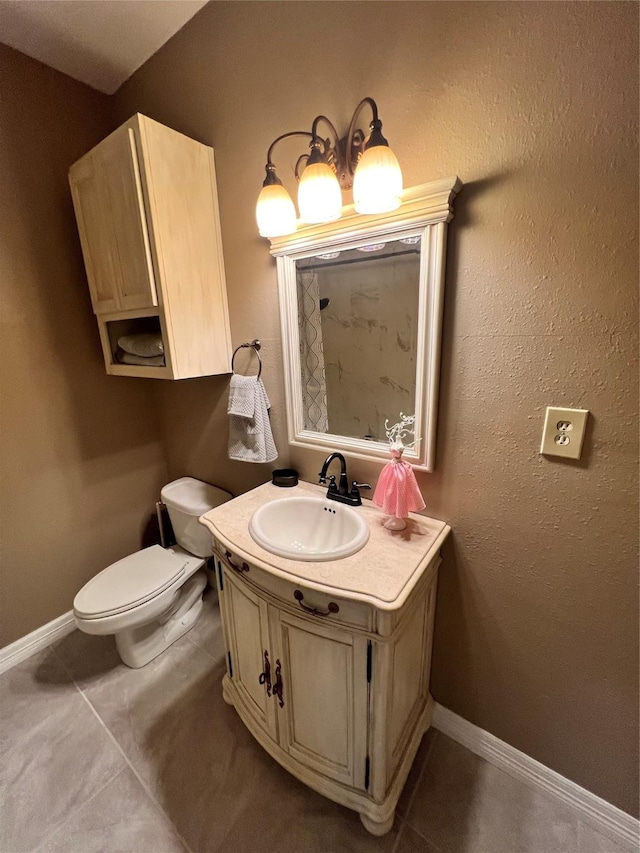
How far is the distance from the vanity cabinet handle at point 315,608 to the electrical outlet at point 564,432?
65 centimetres

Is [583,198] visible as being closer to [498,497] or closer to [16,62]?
[498,497]

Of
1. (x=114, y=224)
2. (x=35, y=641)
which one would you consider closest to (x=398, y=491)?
(x=114, y=224)

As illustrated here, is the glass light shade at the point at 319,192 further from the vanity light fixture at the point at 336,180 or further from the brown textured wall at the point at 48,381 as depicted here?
the brown textured wall at the point at 48,381

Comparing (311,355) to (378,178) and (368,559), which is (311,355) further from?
(368,559)

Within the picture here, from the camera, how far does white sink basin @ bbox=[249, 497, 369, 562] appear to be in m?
1.14

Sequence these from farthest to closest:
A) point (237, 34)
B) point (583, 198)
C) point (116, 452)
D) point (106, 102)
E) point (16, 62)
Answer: point (116, 452) < point (106, 102) < point (16, 62) < point (237, 34) < point (583, 198)

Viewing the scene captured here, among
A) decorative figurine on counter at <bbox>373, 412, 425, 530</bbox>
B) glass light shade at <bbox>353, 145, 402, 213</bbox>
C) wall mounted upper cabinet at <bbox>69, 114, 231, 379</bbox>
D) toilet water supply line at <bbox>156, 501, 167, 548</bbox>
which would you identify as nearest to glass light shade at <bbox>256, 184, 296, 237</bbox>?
glass light shade at <bbox>353, 145, 402, 213</bbox>

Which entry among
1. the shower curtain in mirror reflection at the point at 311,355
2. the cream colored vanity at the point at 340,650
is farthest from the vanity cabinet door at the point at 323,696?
the shower curtain in mirror reflection at the point at 311,355

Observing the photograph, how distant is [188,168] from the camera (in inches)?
49.6

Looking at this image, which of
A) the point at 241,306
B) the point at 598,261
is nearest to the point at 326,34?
the point at 241,306

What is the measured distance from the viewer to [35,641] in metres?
1.64

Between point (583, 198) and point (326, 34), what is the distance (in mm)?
871

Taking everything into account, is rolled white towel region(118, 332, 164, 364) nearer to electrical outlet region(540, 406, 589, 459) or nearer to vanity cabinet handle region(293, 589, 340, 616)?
vanity cabinet handle region(293, 589, 340, 616)

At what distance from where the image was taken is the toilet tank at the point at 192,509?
1.66 m
